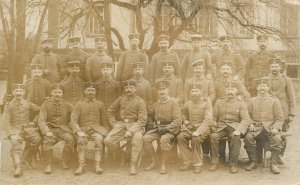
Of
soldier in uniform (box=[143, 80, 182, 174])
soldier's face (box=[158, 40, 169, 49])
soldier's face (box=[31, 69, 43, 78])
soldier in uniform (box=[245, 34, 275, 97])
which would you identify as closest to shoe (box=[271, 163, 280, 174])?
soldier in uniform (box=[245, 34, 275, 97])

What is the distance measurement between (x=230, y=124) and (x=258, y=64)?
103 centimetres

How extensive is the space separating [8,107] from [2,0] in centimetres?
127

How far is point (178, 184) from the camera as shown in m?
3.71

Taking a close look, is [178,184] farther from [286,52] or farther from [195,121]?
[286,52]

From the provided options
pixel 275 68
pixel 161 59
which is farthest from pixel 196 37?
pixel 275 68

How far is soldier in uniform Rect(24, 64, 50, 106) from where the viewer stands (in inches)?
171

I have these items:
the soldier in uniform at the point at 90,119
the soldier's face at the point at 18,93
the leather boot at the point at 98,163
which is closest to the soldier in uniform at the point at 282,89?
the soldier in uniform at the point at 90,119

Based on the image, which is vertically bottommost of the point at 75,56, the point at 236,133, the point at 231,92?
the point at 236,133

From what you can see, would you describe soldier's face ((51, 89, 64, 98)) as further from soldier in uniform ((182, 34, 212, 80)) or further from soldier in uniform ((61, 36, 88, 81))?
soldier in uniform ((182, 34, 212, 80))

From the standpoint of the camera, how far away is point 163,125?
163 inches

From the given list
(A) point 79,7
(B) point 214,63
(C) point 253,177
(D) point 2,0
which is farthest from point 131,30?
(C) point 253,177

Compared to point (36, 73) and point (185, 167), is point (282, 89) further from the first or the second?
point (36, 73)

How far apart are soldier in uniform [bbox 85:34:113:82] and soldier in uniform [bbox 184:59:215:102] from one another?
3.42 feet

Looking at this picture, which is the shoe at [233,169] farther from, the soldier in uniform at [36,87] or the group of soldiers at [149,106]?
the soldier in uniform at [36,87]
